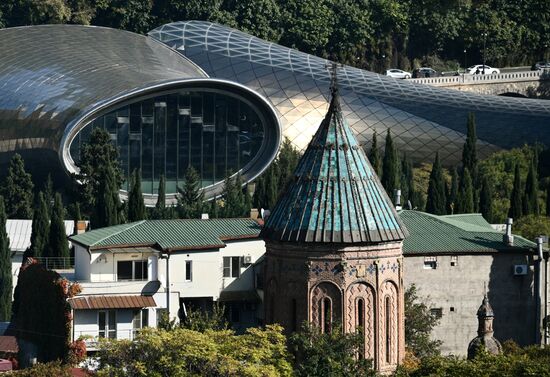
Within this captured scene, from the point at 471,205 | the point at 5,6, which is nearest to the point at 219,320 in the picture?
the point at 471,205

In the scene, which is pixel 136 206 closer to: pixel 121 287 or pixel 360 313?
pixel 121 287

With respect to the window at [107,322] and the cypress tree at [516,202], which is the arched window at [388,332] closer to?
the window at [107,322]

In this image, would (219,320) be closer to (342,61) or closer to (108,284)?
(108,284)

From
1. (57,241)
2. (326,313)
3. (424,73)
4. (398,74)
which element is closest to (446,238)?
(57,241)

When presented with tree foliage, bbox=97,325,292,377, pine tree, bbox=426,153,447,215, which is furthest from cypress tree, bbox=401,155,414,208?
tree foliage, bbox=97,325,292,377

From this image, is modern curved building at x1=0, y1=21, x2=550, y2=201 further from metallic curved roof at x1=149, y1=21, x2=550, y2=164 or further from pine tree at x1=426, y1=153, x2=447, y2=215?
pine tree at x1=426, y1=153, x2=447, y2=215

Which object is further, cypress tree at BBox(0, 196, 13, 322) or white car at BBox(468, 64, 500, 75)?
white car at BBox(468, 64, 500, 75)
